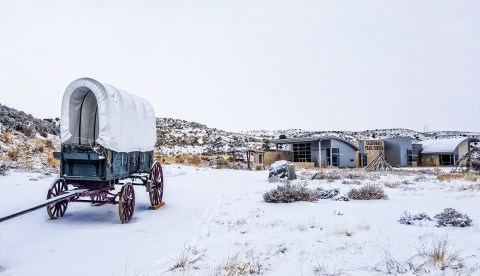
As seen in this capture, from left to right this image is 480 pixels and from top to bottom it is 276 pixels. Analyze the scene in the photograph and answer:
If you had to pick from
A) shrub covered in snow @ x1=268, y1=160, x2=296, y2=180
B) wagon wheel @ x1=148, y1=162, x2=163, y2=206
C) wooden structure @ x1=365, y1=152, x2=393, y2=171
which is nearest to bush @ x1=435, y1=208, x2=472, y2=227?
wagon wheel @ x1=148, y1=162, x2=163, y2=206

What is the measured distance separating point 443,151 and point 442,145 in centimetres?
158

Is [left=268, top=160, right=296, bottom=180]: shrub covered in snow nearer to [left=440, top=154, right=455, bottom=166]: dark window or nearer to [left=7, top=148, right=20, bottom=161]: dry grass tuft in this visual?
[left=7, top=148, right=20, bottom=161]: dry grass tuft

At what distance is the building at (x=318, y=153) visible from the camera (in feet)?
114

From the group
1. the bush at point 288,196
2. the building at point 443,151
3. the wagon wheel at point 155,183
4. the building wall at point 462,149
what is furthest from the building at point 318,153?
the wagon wheel at point 155,183

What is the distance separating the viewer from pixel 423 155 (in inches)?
1703

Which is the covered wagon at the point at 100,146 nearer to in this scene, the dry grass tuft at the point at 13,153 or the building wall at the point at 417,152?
the dry grass tuft at the point at 13,153

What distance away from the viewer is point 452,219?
237 inches

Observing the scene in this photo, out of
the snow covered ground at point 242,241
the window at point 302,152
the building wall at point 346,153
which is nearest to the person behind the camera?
the snow covered ground at point 242,241

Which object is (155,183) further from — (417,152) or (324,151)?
(417,152)

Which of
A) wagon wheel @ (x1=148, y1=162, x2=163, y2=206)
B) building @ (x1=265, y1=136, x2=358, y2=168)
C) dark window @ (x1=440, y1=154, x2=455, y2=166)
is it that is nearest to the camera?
wagon wheel @ (x1=148, y1=162, x2=163, y2=206)

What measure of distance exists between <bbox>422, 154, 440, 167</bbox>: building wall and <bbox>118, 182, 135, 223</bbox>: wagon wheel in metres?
42.8

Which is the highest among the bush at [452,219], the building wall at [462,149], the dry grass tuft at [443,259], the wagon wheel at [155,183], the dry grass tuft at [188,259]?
the building wall at [462,149]

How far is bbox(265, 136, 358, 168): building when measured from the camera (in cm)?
3488

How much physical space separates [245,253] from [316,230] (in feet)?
5.79
